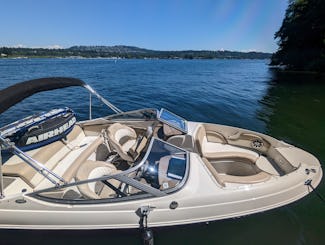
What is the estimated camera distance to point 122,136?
5867mm

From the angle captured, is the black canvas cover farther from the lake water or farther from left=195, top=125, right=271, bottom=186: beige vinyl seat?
left=195, top=125, right=271, bottom=186: beige vinyl seat

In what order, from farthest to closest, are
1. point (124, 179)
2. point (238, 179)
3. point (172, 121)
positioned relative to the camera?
1. point (172, 121)
2. point (238, 179)
3. point (124, 179)

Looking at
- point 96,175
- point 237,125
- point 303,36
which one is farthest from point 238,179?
point 303,36

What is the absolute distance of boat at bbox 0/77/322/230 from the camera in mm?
3859

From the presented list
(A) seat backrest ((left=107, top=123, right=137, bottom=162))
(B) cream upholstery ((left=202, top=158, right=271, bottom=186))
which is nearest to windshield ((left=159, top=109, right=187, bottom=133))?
(A) seat backrest ((left=107, top=123, right=137, bottom=162))

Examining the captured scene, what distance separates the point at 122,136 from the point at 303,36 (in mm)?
40441

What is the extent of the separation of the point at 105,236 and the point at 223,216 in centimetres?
195

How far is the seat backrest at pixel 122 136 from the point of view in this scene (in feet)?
17.5

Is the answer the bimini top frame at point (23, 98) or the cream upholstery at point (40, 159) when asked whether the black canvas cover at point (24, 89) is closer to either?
the bimini top frame at point (23, 98)

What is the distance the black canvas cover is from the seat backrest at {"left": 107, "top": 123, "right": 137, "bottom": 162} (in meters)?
1.41

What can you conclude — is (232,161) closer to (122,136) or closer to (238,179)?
(238,179)

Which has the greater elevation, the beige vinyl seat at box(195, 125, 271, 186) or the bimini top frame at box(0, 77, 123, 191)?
the bimini top frame at box(0, 77, 123, 191)

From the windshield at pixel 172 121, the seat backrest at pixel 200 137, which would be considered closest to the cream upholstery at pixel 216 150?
the seat backrest at pixel 200 137

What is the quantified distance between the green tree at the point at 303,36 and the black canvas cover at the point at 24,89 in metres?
36.4
